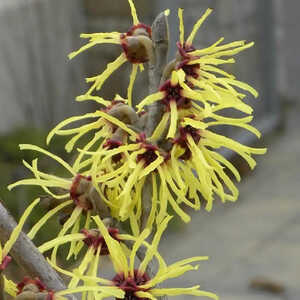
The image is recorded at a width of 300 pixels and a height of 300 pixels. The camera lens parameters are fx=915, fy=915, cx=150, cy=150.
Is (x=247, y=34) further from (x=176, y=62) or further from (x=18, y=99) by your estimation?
(x=176, y=62)

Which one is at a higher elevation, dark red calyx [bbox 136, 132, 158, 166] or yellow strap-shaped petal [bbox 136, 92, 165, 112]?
yellow strap-shaped petal [bbox 136, 92, 165, 112]

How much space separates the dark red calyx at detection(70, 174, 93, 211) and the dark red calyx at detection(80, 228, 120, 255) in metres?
0.03

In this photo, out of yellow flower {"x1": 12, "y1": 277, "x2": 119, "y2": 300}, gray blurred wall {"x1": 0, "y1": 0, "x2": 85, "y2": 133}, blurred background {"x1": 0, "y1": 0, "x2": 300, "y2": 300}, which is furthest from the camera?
gray blurred wall {"x1": 0, "y1": 0, "x2": 85, "y2": 133}

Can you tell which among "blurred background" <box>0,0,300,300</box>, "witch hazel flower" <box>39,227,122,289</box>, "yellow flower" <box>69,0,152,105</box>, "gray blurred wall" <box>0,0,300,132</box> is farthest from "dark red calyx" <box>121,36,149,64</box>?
"gray blurred wall" <box>0,0,300,132</box>

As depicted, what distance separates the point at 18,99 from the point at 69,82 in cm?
33

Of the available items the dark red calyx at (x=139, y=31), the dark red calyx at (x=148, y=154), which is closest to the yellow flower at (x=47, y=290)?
the dark red calyx at (x=148, y=154)

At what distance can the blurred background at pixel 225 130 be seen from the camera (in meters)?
3.33

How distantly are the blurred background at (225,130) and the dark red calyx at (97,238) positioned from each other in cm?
242

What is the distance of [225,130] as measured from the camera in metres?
4.35

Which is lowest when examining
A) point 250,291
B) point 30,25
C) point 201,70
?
point 250,291

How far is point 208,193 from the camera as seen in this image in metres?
0.59

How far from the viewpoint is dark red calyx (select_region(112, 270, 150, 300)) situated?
22.6 inches

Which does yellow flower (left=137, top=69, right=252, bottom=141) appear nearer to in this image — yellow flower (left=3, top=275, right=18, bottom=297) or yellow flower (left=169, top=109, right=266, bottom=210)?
yellow flower (left=169, top=109, right=266, bottom=210)

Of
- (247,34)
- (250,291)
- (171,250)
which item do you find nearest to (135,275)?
(250,291)
